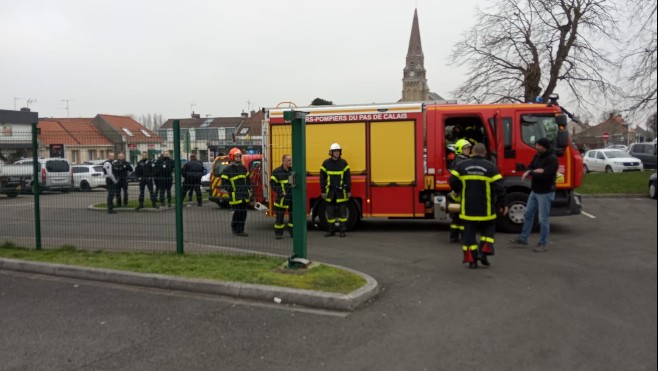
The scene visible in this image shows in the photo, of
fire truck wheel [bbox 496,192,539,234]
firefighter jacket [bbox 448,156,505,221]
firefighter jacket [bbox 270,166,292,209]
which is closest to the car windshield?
fire truck wheel [bbox 496,192,539,234]

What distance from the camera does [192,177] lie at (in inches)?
328

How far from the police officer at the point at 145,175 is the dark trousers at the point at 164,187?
110 millimetres

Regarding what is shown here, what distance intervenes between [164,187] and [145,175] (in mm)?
463

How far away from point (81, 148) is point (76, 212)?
1.13m

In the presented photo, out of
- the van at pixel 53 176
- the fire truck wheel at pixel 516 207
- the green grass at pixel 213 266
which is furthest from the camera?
the fire truck wheel at pixel 516 207

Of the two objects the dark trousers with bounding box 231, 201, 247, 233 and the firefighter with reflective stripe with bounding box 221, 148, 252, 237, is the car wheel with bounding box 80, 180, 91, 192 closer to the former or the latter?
the firefighter with reflective stripe with bounding box 221, 148, 252, 237

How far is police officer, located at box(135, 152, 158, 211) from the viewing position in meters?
8.70

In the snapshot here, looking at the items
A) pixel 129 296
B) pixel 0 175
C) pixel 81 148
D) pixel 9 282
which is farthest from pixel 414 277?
pixel 0 175

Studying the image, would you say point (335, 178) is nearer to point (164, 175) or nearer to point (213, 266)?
point (164, 175)

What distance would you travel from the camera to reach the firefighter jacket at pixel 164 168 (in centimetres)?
841

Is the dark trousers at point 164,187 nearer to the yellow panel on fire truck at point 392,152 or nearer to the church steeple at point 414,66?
the yellow panel on fire truck at point 392,152

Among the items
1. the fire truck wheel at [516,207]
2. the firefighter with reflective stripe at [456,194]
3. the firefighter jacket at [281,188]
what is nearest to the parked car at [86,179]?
the firefighter jacket at [281,188]

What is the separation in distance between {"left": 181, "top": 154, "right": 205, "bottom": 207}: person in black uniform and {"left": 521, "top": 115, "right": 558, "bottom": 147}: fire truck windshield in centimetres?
635

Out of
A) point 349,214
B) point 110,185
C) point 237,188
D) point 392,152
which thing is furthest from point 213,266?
point 392,152
